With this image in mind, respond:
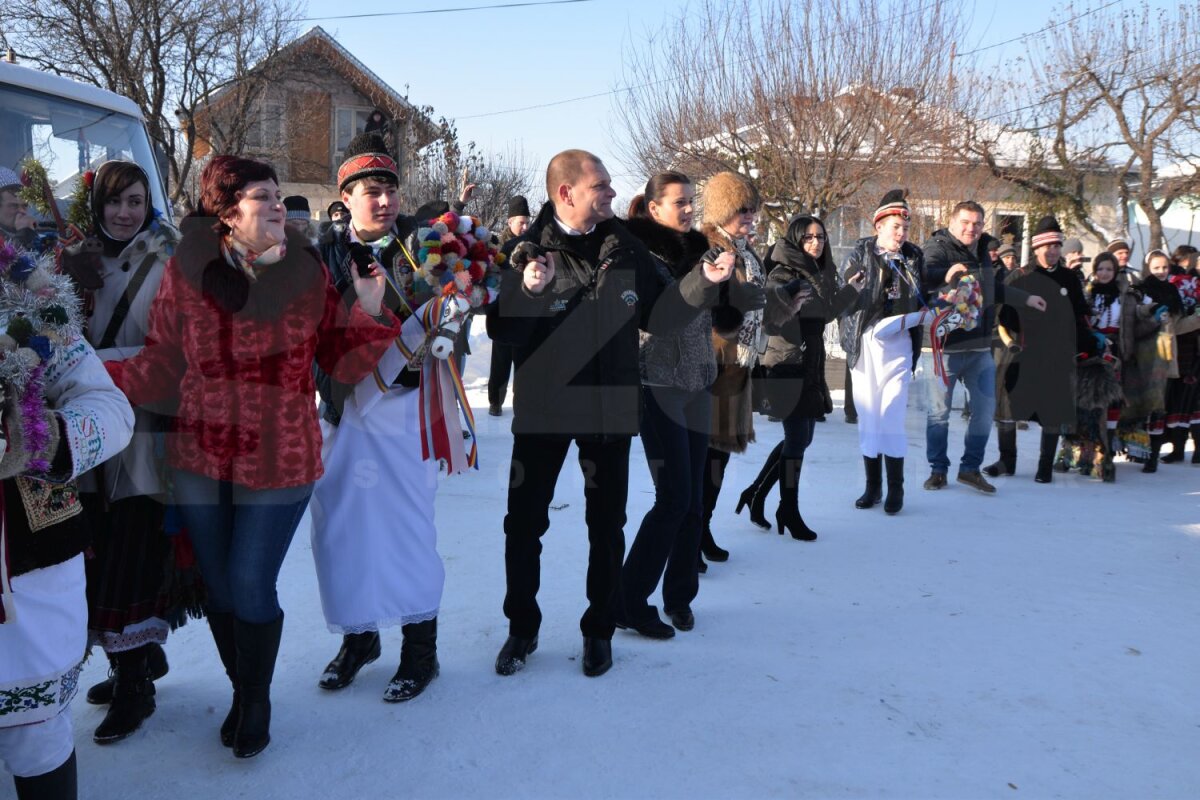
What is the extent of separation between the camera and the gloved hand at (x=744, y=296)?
12.6 feet

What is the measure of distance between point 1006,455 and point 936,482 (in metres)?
0.96

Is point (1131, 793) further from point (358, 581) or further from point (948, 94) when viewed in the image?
point (948, 94)

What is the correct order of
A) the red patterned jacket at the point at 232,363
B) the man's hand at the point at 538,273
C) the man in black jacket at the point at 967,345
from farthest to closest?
the man in black jacket at the point at 967,345 → the man's hand at the point at 538,273 → the red patterned jacket at the point at 232,363

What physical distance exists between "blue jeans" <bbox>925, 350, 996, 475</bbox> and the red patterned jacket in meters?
5.14

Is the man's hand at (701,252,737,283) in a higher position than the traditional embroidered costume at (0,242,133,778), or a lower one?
higher

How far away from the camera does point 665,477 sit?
3.84 meters

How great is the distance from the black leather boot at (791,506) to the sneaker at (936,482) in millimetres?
1751

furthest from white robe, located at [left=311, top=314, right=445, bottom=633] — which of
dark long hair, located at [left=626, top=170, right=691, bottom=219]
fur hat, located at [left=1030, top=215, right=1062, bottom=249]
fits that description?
fur hat, located at [left=1030, top=215, right=1062, bottom=249]

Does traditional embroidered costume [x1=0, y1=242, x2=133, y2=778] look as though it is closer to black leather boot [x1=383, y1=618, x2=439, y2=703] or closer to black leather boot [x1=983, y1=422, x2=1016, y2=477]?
black leather boot [x1=383, y1=618, x2=439, y2=703]

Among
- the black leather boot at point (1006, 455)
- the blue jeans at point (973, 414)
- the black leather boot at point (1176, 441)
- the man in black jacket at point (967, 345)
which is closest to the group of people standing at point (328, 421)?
the man in black jacket at point (967, 345)

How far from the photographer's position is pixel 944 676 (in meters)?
3.50

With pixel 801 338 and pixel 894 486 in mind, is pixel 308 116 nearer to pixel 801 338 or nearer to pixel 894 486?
pixel 801 338

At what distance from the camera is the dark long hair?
12.4ft

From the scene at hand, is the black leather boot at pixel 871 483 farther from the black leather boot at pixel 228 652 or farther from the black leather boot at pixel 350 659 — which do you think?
the black leather boot at pixel 228 652
